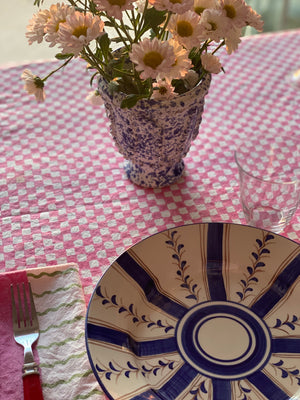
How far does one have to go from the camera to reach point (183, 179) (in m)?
0.94

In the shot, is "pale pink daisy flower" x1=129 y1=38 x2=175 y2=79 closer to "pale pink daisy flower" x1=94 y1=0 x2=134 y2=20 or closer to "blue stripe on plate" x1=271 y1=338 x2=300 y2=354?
"pale pink daisy flower" x1=94 y1=0 x2=134 y2=20

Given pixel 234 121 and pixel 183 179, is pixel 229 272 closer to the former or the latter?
pixel 183 179

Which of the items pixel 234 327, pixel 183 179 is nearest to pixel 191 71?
pixel 183 179

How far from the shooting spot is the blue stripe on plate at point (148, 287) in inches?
28.2

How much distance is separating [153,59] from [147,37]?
2.5 inches

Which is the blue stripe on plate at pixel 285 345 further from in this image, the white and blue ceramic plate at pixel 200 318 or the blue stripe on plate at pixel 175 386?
the blue stripe on plate at pixel 175 386

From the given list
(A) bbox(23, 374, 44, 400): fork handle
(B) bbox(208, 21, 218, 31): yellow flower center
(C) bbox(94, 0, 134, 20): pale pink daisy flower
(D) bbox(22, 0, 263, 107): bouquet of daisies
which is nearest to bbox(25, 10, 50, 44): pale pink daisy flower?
(D) bbox(22, 0, 263, 107): bouquet of daisies

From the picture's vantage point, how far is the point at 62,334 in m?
0.68

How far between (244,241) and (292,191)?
121 mm

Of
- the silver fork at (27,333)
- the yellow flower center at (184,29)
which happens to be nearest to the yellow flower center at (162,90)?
the yellow flower center at (184,29)

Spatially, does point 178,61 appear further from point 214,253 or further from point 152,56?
point 214,253

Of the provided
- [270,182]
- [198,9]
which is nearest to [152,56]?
[198,9]

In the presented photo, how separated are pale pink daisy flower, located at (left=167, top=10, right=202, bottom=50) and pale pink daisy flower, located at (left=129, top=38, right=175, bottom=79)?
0.04 m

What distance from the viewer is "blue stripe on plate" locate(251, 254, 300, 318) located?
718 mm
